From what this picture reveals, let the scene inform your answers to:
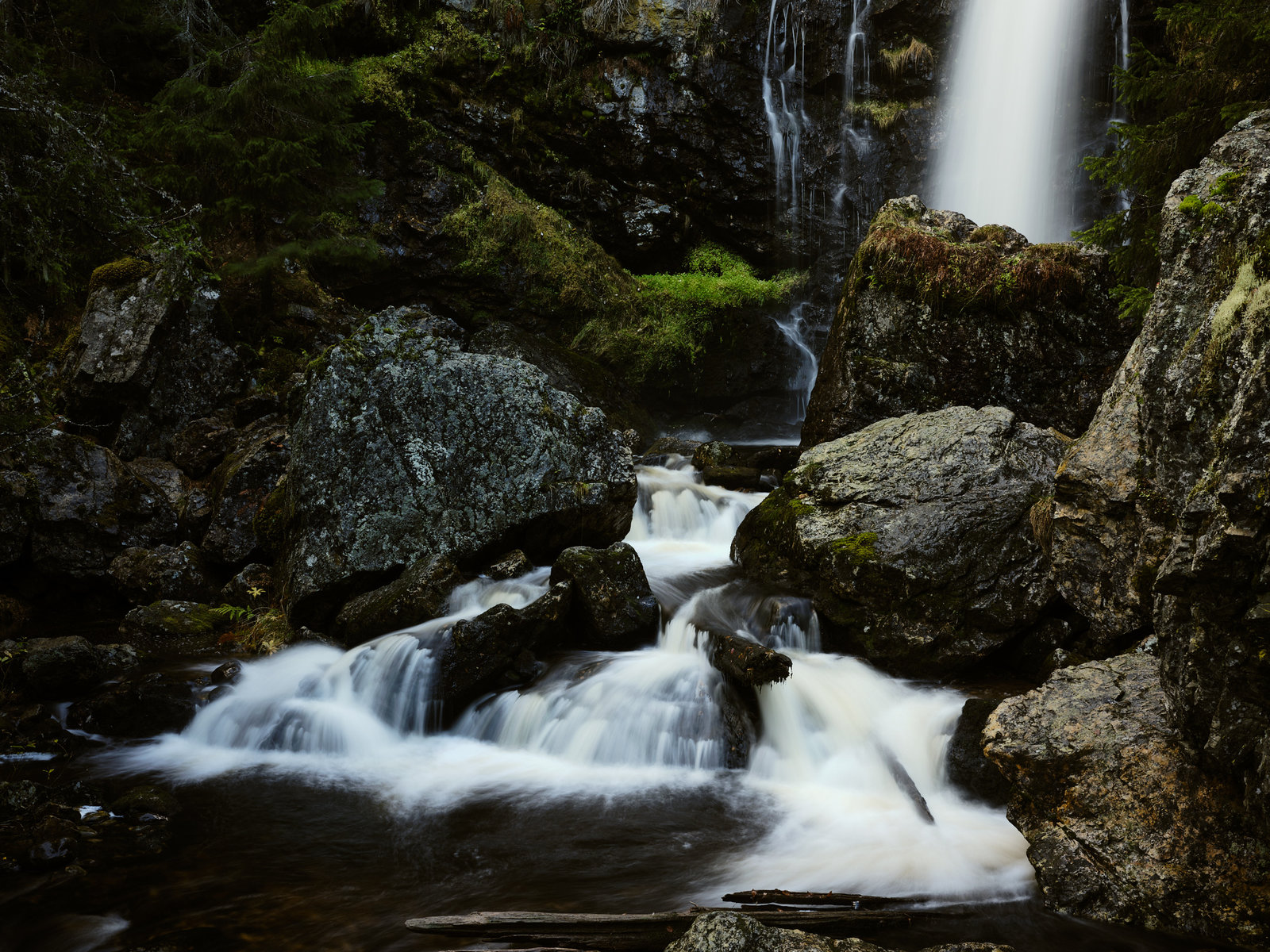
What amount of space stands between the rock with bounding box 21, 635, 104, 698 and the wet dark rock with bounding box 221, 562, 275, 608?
1565 millimetres

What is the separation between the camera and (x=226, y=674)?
615cm

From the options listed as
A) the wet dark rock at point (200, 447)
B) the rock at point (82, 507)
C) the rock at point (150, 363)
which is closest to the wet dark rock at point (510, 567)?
the rock at point (82, 507)

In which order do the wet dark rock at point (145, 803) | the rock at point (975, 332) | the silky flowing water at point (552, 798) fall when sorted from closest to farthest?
the silky flowing water at point (552, 798)
the wet dark rock at point (145, 803)
the rock at point (975, 332)

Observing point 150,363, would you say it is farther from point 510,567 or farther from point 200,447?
point 510,567

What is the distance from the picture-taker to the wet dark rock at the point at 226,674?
20.1 ft

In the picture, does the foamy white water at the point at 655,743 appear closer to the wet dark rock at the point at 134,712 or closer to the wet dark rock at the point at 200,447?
the wet dark rock at the point at 134,712

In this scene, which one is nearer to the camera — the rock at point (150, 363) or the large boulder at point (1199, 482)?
the large boulder at point (1199, 482)

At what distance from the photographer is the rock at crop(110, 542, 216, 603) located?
7559 mm

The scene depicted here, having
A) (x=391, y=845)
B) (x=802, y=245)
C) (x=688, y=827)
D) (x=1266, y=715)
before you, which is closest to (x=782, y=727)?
(x=688, y=827)

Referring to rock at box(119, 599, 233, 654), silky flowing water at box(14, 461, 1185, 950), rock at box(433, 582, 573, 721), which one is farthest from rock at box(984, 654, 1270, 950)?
rock at box(119, 599, 233, 654)

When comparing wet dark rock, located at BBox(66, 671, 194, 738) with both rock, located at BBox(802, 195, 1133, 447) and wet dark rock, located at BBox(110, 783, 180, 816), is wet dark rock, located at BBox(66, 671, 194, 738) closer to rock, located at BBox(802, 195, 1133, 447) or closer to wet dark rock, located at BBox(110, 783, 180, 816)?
wet dark rock, located at BBox(110, 783, 180, 816)

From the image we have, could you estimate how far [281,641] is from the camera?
267 inches

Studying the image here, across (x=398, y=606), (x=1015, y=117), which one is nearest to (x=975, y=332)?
(x=398, y=606)

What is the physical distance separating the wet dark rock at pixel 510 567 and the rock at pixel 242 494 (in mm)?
2641
